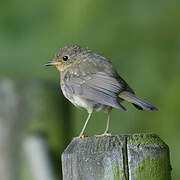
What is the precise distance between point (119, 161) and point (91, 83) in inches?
66.3

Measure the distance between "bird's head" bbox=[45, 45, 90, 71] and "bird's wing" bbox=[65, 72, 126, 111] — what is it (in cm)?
44

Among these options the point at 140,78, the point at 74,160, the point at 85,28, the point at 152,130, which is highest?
the point at 74,160

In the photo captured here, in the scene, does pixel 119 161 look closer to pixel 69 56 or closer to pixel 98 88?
pixel 98 88

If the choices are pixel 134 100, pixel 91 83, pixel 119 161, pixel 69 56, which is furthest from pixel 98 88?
pixel 119 161

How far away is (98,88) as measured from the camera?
4270mm

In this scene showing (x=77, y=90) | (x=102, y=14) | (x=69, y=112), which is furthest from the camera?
(x=102, y=14)

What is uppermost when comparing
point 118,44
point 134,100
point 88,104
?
point 134,100

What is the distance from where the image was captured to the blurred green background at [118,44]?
9.59 metres

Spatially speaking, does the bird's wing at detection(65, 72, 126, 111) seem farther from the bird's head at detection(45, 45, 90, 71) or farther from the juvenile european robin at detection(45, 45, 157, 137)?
the bird's head at detection(45, 45, 90, 71)

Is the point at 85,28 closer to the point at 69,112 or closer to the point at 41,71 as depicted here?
the point at 41,71

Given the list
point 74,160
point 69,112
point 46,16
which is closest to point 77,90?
point 69,112

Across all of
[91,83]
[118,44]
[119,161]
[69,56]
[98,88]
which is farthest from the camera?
[118,44]

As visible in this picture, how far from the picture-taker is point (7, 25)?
12.0m

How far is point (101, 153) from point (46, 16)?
914 centimetres
